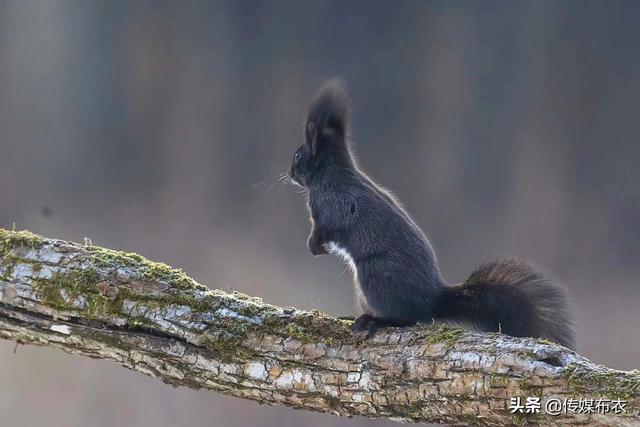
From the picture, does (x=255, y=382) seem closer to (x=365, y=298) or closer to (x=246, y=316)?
(x=246, y=316)

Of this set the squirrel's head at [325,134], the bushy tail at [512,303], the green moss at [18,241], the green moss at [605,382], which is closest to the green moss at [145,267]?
the green moss at [18,241]

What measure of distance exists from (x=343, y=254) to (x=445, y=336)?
2.25 ft

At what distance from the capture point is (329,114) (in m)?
3.03

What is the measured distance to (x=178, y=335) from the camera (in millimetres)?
2457

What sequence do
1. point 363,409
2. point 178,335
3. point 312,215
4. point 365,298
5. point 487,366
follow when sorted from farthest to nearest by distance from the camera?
1. point 312,215
2. point 365,298
3. point 178,335
4. point 363,409
5. point 487,366

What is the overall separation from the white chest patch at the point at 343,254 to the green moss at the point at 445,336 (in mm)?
530

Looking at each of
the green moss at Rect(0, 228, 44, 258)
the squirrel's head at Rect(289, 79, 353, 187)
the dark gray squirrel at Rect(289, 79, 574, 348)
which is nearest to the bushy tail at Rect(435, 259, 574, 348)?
the dark gray squirrel at Rect(289, 79, 574, 348)

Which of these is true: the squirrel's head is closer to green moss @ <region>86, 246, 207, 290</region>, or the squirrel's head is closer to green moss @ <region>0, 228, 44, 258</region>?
green moss @ <region>86, 246, 207, 290</region>

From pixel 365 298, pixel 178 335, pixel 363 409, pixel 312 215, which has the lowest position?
pixel 363 409

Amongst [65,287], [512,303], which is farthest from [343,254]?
[65,287]

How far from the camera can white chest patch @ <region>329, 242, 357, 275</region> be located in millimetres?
2754

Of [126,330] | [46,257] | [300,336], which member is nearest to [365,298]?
[300,336]

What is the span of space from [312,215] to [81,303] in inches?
34.2

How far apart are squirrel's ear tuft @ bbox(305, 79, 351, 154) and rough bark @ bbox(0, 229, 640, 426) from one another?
2.46 feet
